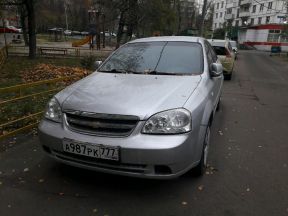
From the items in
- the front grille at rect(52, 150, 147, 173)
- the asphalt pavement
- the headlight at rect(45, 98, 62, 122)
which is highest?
the headlight at rect(45, 98, 62, 122)

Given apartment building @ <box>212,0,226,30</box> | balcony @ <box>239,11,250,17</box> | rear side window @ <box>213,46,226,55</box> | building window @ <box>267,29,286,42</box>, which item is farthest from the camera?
apartment building @ <box>212,0,226,30</box>

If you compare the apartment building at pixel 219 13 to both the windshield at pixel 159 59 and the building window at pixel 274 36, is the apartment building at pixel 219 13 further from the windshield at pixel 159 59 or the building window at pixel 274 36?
the windshield at pixel 159 59

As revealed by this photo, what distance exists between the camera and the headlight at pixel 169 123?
9.77ft

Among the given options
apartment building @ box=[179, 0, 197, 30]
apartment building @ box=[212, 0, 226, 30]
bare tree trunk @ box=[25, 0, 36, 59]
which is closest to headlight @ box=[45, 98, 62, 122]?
bare tree trunk @ box=[25, 0, 36, 59]

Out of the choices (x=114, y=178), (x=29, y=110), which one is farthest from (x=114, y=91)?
(x=29, y=110)

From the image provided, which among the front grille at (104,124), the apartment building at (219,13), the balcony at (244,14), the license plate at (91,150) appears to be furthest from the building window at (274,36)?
the license plate at (91,150)

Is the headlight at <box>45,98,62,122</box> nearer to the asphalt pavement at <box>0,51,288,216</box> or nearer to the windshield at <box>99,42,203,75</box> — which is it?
the asphalt pavement at <box>0,51,288,216</box>

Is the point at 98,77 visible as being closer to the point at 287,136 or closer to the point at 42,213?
the point at 42,213

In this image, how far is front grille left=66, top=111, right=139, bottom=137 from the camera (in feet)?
9.78

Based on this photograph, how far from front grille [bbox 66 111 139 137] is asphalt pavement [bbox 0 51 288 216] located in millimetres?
725

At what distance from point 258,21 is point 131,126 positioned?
65336 millimetres

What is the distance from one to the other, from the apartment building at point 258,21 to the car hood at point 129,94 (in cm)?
4807

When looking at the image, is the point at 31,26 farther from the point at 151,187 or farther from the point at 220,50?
the point at 151,187

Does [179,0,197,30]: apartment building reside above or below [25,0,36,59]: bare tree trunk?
above
